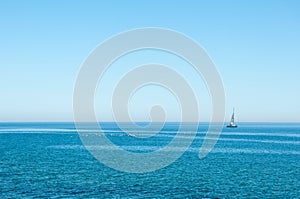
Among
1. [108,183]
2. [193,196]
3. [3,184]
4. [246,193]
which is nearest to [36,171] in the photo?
[3,184]

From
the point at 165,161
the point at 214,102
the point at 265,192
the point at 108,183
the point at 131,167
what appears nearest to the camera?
the point at 214,102

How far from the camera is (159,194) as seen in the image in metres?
47.5

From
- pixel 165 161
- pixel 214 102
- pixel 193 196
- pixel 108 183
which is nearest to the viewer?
pixel 214 102

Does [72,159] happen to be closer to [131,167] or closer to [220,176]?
[131,167]

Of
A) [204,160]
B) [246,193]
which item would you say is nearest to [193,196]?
[246,193]

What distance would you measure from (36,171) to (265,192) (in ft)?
125

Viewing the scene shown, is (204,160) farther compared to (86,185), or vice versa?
(204,160)

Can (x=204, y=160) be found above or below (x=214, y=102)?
below

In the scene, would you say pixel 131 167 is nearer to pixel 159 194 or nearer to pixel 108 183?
pixel 108 183

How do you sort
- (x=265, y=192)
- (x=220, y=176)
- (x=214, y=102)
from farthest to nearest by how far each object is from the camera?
(x=220, y=176) < (x=265, y=192) < (x=214, y=102)

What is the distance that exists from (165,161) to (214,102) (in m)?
45.8

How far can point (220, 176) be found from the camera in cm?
6156

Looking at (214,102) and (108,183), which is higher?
(214,102)

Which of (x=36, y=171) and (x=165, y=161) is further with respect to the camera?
(x=165, y=161)
